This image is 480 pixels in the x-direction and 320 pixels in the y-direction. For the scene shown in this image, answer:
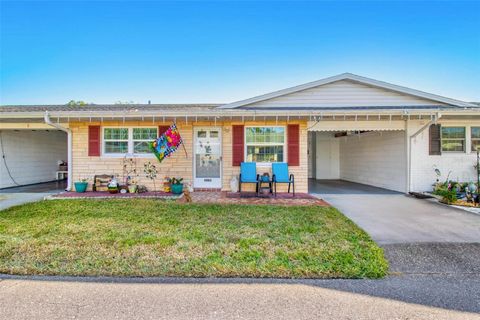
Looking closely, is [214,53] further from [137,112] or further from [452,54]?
[452,54]

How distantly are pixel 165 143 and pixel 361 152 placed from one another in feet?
29.4

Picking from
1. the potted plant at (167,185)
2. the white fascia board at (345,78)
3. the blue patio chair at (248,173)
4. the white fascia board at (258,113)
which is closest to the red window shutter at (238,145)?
the blue patio chair at (248,173)

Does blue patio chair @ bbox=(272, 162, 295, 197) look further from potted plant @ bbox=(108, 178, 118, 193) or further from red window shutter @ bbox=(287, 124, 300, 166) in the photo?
potted plant @ bbox=(108, 178, 118, 193)

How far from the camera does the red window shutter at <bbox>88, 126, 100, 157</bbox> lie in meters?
9.04

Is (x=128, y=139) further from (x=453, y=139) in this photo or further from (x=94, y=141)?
Answer: (x=453, y=139)

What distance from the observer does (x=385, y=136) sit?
10258mm

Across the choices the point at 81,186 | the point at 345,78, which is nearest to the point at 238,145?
the point at 345,78

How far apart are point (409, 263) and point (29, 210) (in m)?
7.83

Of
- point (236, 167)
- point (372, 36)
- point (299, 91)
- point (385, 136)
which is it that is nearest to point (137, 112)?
point (236, 167)

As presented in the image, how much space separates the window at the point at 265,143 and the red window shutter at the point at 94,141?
5.13m

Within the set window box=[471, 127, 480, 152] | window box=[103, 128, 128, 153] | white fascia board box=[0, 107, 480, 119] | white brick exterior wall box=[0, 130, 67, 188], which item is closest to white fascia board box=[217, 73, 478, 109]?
window box=[471, 127, 480, 152]

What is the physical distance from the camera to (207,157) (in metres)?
9.16

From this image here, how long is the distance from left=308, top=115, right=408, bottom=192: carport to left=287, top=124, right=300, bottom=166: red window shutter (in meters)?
0.49

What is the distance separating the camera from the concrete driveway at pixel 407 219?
14.8ft
